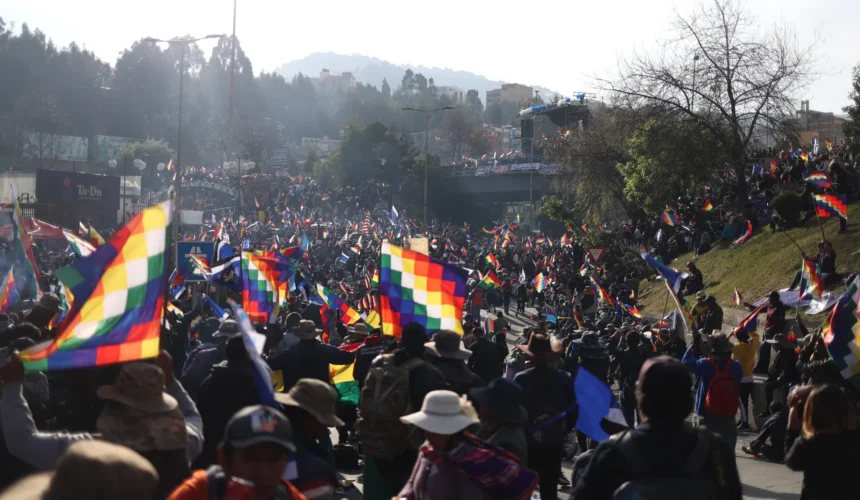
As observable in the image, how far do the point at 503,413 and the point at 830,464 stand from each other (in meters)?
1.56

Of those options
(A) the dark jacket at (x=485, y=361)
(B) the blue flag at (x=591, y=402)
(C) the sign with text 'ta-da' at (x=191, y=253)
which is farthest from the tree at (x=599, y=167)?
(B) the blue flag at (x=591, y=402)

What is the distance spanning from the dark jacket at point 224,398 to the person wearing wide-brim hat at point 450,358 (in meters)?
1.58

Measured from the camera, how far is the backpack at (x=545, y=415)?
6266mm

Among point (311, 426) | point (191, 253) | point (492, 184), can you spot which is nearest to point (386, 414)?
point (311, 426)

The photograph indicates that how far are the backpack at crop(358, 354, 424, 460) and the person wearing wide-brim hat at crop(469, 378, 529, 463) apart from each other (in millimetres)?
657

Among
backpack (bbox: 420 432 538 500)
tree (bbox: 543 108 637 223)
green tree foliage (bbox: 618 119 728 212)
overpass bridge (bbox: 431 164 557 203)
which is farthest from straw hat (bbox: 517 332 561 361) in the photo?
overpass bridge (bbox: 431 164 557 203)

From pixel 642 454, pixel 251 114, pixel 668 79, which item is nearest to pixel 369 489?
pixel 642 454

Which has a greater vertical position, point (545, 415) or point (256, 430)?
point (256, 430)

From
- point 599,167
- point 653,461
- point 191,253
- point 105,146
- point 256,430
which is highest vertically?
point 105,146

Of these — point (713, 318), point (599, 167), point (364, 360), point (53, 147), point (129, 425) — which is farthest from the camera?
point (53, 147)

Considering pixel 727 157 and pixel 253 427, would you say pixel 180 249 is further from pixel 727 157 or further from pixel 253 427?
pixel 727 157

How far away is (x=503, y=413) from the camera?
498 cm

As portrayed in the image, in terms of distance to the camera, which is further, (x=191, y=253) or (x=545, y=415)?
(x=191, y=253)

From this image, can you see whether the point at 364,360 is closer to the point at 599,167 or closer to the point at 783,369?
the point at 783,369
